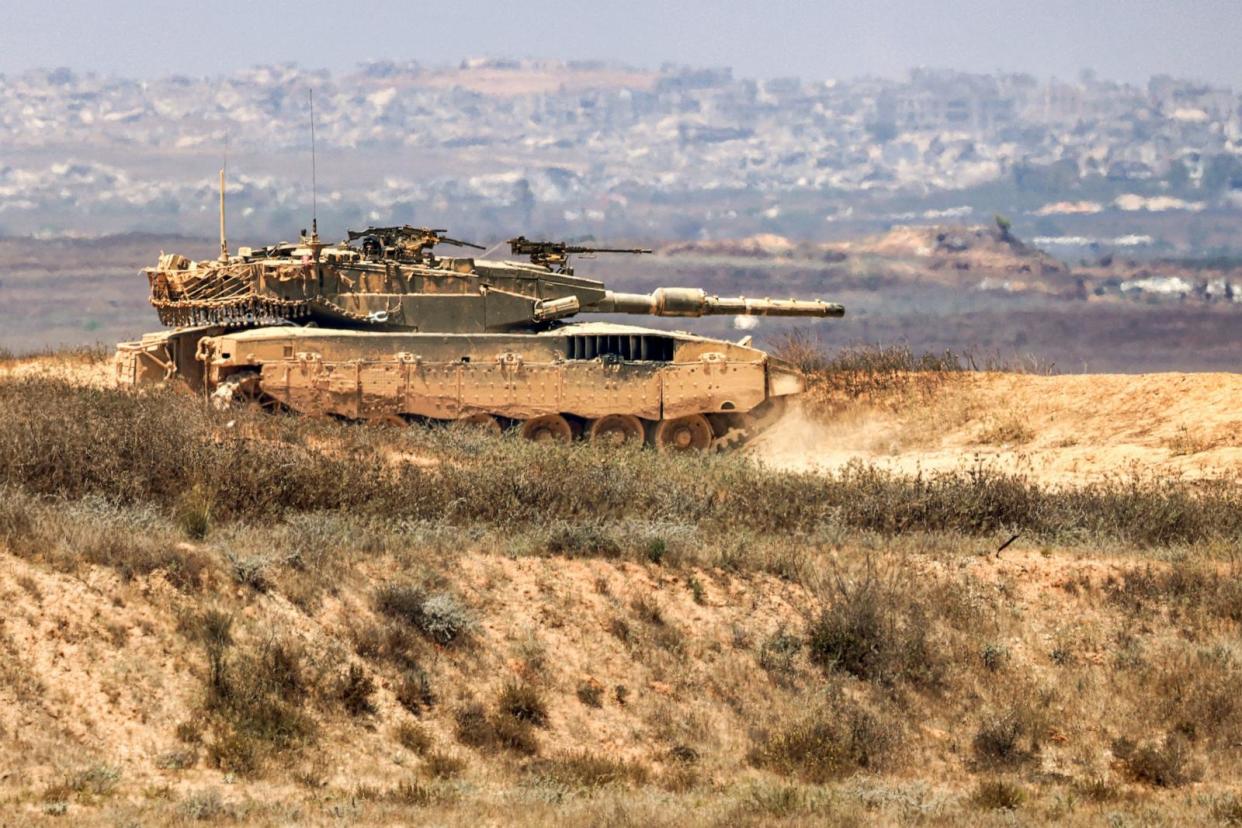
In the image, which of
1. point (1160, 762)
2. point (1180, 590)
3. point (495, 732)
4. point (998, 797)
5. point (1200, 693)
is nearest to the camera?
point (998, 797)

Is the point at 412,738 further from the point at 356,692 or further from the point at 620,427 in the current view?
the point at 620,427

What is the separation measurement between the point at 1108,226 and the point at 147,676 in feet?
350

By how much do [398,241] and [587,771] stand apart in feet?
53.7

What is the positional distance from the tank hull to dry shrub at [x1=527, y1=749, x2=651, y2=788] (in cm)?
→ 1302

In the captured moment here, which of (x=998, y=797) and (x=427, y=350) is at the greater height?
(x=427, y=350)

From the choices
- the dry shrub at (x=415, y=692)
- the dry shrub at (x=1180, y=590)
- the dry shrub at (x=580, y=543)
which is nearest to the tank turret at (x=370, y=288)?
the dry shrub at (x=580, y=543)

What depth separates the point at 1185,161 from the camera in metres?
142

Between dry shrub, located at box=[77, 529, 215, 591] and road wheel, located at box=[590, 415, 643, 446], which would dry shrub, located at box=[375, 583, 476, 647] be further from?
road wheel, located at box=[590, 415, 643, 446]

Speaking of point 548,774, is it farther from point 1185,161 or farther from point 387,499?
point 1185,161

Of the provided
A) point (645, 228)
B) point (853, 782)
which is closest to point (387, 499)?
point (853, 782)

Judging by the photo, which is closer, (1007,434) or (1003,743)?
(1003,743)

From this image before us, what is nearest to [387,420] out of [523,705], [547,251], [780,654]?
[547,251]

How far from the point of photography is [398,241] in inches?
1250

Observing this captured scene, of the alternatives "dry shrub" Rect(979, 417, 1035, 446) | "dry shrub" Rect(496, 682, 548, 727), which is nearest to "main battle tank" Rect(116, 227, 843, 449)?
"dry shrub" Rect(979, 417, 1035, 446)
